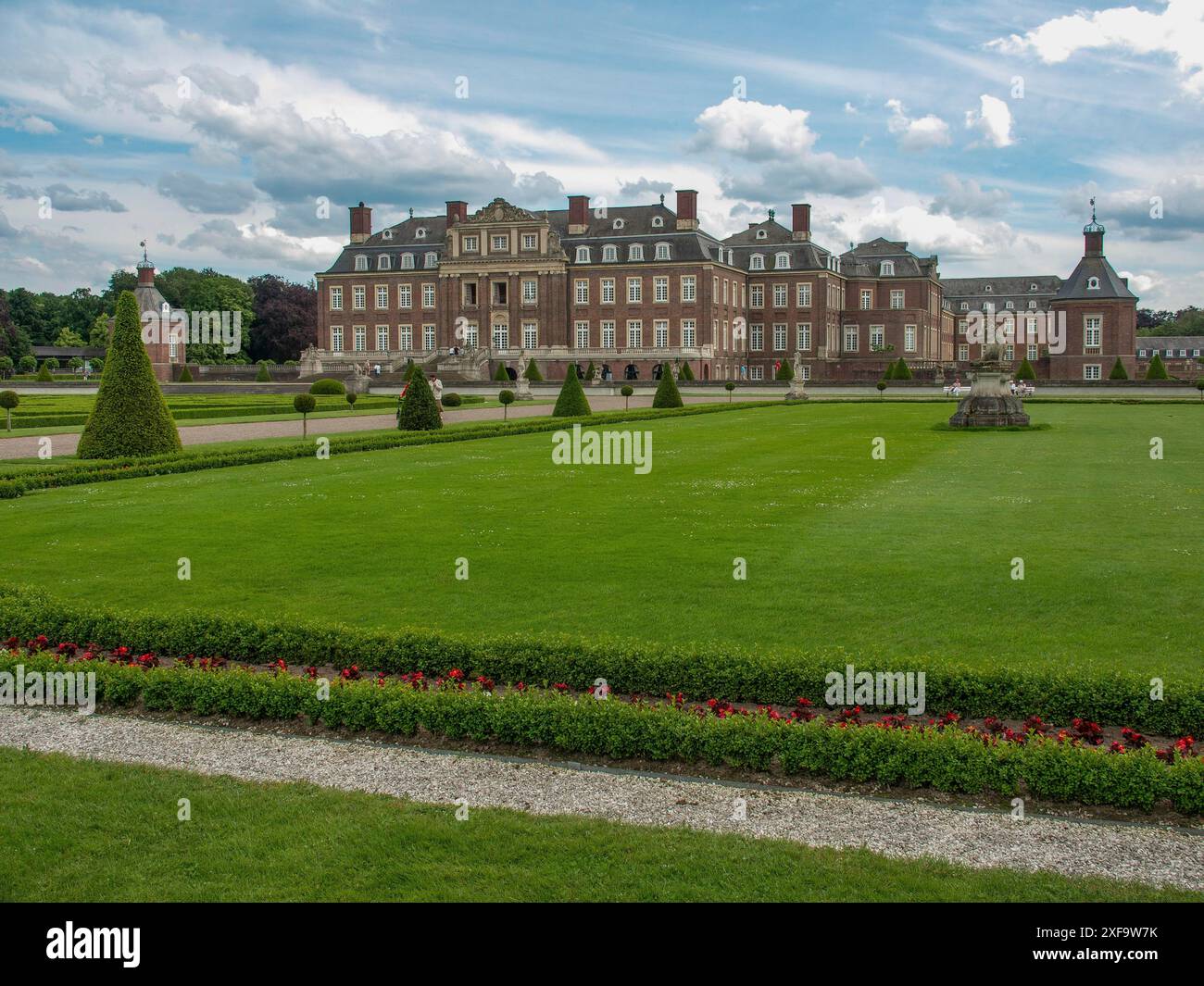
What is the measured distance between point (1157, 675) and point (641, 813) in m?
3.82

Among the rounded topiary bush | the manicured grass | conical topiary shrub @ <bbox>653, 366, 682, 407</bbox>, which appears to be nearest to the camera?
the manicured grass

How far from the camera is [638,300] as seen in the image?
74625 mm

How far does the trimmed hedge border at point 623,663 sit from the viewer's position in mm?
7180

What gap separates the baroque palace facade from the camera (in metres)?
73.8

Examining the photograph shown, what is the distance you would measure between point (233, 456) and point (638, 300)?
54592mm

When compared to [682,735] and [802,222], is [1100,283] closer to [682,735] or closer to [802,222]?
[802,222]

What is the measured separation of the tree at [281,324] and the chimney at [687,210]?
125 ft

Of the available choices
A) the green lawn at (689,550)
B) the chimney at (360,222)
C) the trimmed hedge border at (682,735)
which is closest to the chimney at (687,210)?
the chimney at (360,222)

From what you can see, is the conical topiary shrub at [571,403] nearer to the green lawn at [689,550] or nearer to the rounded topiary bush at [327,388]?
the green lawn at [689,550]

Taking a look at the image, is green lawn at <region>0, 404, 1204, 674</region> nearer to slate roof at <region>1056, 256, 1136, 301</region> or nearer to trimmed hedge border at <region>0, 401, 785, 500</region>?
trimmed hedge border at <region>0, 401, 785, 500</region>

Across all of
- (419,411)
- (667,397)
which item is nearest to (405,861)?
(419,411)

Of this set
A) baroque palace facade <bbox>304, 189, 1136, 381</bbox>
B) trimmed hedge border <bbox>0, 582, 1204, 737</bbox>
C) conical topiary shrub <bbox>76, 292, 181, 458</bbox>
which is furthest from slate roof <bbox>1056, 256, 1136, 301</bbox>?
trimmed hedge border <bbox>0, 582, 1204, 737</bbox>

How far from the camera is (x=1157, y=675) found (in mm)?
7391

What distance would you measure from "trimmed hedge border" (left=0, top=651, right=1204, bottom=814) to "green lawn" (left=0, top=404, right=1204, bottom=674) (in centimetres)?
152
